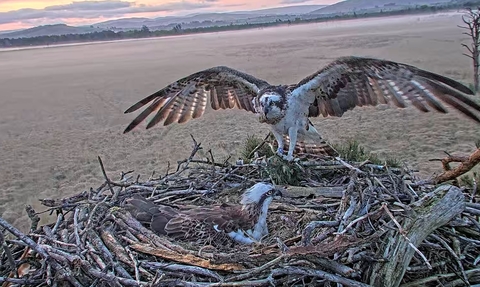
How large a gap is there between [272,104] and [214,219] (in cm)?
155

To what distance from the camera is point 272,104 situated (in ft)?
16.8

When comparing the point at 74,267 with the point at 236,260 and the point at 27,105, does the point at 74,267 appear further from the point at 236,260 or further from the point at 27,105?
the point at 27,105

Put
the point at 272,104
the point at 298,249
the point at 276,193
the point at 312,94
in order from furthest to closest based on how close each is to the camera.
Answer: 1. the point at 312,94
2. the point at 272,104
3. the point at 276,193
4. the point at 298,249

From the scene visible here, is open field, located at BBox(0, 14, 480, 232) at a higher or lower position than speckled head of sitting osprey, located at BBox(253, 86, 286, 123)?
lower

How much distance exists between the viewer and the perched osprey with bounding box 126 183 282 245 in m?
4.00

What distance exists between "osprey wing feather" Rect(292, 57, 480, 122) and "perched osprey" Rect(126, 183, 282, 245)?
152cm

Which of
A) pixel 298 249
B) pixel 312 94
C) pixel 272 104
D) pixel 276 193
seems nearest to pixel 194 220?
pixel 276 193

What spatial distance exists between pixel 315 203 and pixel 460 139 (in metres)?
7.96

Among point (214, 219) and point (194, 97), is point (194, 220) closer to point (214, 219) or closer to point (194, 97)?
point (214, 219)

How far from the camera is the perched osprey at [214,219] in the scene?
400cm

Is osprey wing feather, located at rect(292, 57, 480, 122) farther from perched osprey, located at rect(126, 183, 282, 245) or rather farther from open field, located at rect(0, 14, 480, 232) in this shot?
open field, located at rect(0, 14, 480, 232)

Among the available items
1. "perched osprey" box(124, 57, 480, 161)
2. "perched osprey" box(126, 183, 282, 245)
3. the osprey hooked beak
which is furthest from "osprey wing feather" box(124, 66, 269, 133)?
"perched osprey" box(126, 183, 282, 245)

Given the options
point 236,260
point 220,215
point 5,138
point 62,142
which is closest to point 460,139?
point 220,215

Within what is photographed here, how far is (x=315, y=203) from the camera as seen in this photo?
4.38 m
